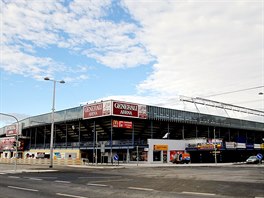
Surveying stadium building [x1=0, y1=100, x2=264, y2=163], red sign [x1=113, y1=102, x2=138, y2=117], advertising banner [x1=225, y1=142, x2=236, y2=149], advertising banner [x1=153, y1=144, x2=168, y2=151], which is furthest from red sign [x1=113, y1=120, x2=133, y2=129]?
advertising banner [x1=225, y1=142, x2=236, y2=149]

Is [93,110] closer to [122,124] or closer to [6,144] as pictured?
[122,124]

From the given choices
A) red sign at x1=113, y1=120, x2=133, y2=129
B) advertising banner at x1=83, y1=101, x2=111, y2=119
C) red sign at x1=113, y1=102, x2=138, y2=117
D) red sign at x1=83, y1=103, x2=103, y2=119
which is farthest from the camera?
red sign at x1=83, y1=103, x2=103, y2=119

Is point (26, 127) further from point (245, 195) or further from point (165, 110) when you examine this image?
point (245, 195)

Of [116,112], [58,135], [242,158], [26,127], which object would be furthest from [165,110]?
[26,127]

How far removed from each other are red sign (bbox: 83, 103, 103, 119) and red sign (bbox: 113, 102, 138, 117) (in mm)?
3054

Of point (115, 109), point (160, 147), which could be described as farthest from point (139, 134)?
point (115, 109)

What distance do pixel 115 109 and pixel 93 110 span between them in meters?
5.62

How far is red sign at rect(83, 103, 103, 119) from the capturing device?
191ft

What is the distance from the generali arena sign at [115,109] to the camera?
5620cm

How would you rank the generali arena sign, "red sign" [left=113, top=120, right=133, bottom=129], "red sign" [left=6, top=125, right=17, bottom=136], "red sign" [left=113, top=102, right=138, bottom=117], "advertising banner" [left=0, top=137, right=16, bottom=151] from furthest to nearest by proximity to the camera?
"red sign" [left=6, top=125, right=17, bottom=136] → "advertising banner" [left=0, top=137, right=16, bottom=151] → "red sign" [left=113, top=120, right=133, bottom=129] → "red sign" [left=113, top=102, right=138, bottom=117] → the generali arena sign

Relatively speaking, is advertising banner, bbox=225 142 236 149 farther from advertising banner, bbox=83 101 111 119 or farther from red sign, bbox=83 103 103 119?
red sign, bbox=83 103 103 119

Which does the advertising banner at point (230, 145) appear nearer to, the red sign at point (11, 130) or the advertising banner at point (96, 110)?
the advertising banner at point (96, 110)

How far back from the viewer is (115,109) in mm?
56188

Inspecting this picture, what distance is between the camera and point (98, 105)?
58750 mm
